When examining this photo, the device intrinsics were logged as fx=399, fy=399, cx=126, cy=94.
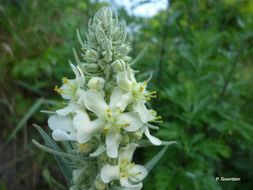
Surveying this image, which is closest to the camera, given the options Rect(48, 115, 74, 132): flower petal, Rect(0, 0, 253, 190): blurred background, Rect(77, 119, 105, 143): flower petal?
Rect(77, 119, 105, 143): flower petal

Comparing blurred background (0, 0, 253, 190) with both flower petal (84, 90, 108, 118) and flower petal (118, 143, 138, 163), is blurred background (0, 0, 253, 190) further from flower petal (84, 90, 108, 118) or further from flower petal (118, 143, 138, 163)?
flower petal (84, 90, 108, 118)

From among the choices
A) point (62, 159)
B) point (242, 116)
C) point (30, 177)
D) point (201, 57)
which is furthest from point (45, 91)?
point (62, 159)

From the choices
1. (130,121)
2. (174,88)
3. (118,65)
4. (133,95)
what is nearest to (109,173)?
(130,121)

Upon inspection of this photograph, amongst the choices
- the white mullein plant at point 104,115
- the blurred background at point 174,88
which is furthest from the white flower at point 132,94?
the blurred background at point 174,88

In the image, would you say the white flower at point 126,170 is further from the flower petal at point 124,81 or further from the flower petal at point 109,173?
the flower petal at point 124,81

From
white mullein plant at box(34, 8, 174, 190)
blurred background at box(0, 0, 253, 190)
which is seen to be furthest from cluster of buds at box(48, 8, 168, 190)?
blurred background at box(0, 0, 253, 190)
